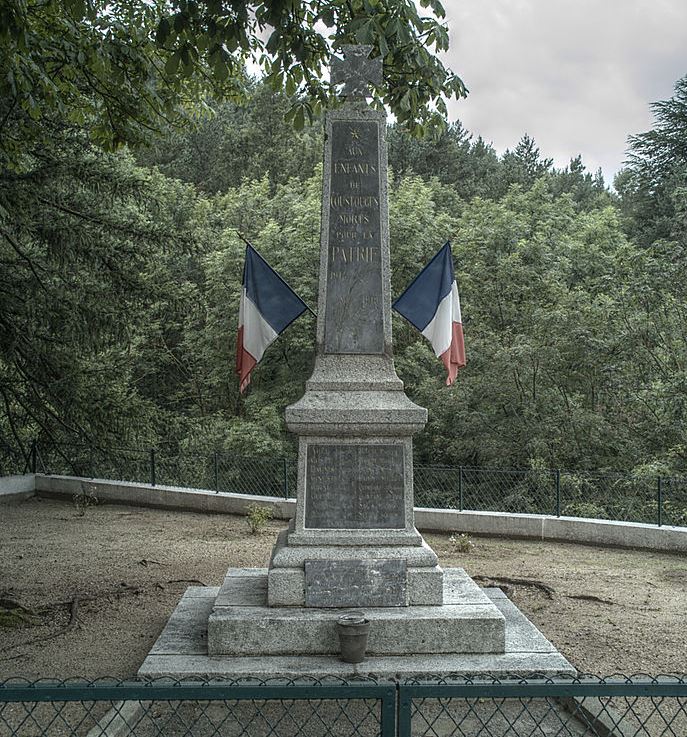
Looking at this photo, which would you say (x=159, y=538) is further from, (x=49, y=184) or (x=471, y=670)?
(x=471, y=670)

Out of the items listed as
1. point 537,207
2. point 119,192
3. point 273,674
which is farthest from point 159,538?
point 537,207

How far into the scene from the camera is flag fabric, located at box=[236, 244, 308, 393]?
8.19 metres

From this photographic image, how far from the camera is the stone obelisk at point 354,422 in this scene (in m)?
6.80

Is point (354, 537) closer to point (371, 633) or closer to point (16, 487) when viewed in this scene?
point (371, 633)

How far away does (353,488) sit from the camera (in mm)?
7004

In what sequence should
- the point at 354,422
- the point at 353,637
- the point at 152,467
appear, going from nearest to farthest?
the point at 353,637 → the point at 354,422 → the point at 152,467

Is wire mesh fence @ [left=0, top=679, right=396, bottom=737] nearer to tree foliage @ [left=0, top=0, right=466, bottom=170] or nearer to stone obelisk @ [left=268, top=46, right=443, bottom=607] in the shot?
stone obelisk @ [left=268, top=46, right=443, bottom=607]

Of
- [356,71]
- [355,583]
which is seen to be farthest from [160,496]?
[356,71]

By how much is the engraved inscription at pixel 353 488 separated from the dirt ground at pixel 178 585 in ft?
6.12

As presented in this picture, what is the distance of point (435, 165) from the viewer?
36219 millimetres

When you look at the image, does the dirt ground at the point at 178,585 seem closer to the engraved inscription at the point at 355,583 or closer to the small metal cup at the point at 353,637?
the engraved inscription at the point at 355,583

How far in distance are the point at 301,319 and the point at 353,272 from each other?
14229mm

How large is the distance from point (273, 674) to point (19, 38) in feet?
15.7

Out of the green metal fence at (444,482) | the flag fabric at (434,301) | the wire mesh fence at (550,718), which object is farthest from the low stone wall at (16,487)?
the wire mesh fence at (550,718)
